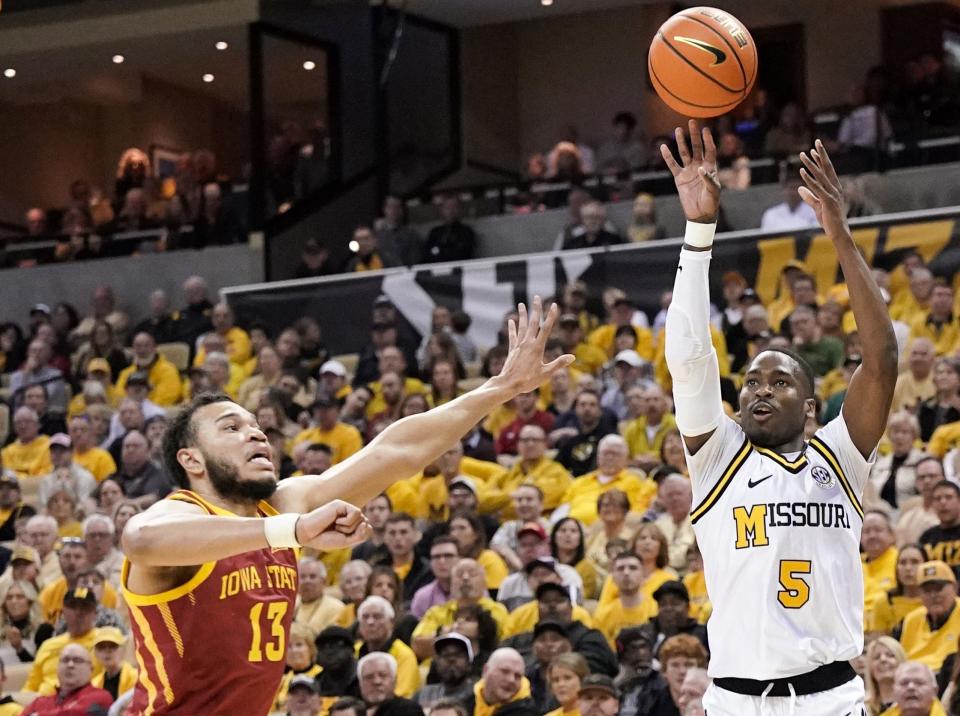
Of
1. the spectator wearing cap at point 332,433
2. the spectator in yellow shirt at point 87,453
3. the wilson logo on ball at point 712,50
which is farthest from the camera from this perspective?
the spectator in yellow shirt at point 87,453

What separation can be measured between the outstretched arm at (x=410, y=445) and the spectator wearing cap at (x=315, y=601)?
5804 mm

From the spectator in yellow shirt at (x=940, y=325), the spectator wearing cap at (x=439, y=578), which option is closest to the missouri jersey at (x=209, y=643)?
the spectator wearing cap at (x=439, y=578)

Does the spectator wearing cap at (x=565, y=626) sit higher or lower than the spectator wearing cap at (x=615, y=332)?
lower

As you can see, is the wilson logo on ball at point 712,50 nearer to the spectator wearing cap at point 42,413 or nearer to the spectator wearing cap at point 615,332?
the spectator wearing cap at point 615,332

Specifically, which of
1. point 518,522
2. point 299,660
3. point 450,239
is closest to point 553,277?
point 450,239

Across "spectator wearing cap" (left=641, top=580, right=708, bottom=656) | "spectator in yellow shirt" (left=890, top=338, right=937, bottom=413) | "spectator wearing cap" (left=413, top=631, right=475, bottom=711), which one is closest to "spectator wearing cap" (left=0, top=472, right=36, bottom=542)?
"spectator wearing cap" (left=413, top=631, right=475, bottom=711)

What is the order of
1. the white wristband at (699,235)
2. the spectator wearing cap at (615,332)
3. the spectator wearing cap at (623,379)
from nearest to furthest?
the white wristband at (699,235) < the spectator wearing cap at (623,379) < the spectator wearing cap at (615,332)

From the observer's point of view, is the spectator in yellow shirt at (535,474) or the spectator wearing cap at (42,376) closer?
the spectator in yellow shirt at (535,474)

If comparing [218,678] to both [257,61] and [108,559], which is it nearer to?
[108,559]

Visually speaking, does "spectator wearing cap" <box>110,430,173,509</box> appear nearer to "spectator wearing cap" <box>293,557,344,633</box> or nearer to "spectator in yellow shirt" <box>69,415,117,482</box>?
"spectator in yellow shirt" <box>69,415,117,482</box>

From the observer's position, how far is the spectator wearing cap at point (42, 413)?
1658cm

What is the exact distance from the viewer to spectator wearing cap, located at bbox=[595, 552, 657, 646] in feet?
34.4

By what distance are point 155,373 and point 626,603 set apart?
25.7ft

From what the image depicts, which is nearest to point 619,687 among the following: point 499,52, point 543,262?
point 543,262
